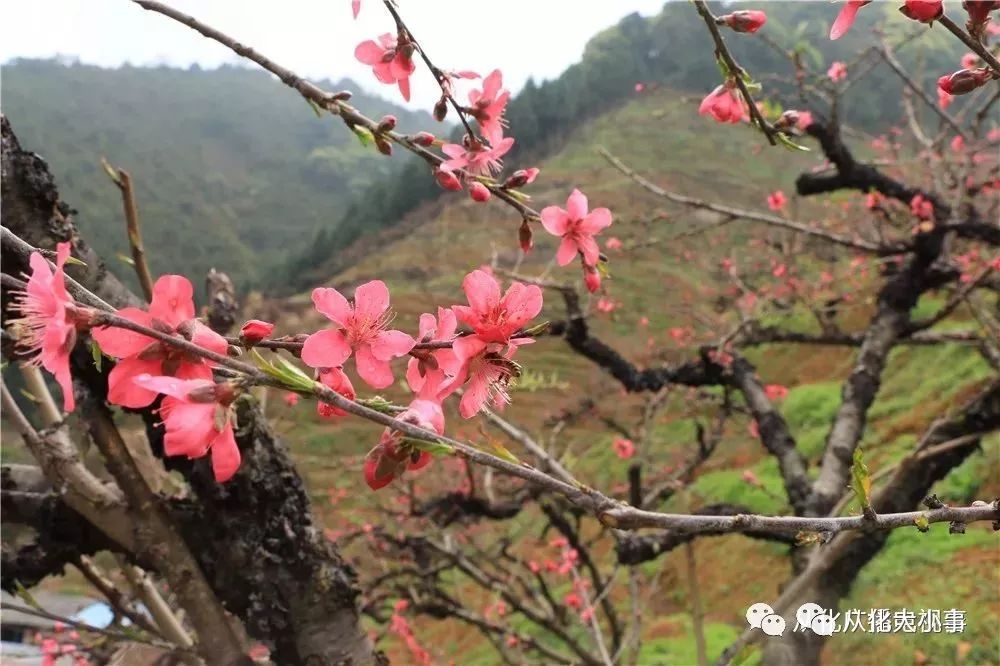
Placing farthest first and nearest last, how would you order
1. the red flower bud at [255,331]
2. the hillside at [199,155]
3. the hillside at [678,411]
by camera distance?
the hillside at [199,155] → the hillside at [678,411] → the red flower bud at [255,331]

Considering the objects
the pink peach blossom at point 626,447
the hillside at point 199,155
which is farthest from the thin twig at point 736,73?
the hillside at point 199,155

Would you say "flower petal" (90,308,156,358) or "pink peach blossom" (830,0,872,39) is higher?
"pink peach blossom" (830,0,872,39)

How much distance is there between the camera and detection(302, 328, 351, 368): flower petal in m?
0.57

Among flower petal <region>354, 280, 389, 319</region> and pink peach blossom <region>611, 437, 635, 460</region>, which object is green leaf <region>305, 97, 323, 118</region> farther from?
pink peach blossom <region>611, 437, 635, 460</region>

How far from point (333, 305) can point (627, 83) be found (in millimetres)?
32513

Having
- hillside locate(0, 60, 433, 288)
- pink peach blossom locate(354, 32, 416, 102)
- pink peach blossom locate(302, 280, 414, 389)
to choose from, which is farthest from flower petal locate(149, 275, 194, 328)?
hillside locate(0, 60, 433, 288)

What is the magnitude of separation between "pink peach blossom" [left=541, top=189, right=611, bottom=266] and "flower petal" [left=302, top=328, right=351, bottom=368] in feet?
1.40

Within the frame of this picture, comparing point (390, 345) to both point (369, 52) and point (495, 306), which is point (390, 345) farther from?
point (369, 52)

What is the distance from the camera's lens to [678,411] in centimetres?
957

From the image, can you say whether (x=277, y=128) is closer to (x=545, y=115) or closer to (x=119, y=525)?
(x=545, y=115)

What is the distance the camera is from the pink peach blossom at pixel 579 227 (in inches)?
37.5

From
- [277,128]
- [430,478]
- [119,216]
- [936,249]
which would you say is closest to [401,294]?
[430,478]

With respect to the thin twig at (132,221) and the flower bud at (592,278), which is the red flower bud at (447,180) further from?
the thin twig at (132,221)

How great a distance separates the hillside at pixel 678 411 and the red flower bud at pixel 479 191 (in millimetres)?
307
